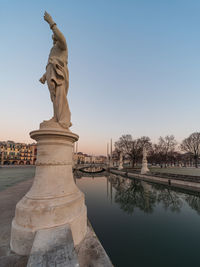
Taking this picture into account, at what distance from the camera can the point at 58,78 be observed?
3270mm

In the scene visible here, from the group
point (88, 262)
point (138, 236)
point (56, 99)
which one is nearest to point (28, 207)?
point (88, 262)

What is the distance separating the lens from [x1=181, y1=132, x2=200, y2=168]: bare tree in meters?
40.5

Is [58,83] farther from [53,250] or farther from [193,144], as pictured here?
[193,144]

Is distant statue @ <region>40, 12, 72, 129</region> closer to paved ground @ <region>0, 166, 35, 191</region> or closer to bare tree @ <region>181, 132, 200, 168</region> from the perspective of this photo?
paved ground @ <region>0, 166, 35, 191</region>

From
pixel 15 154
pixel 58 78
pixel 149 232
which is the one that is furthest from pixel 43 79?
pixel 15 154

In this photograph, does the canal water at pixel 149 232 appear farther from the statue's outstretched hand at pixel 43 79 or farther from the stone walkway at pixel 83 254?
the statue's outstretched hand at pixel 43 79

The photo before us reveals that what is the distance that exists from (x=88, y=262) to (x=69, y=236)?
0.53 metres

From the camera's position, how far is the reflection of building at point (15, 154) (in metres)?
56.6

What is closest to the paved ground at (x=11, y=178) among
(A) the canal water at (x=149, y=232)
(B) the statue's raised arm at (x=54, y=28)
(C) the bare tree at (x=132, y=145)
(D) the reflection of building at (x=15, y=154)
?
(A) the canal water at (x=149, y=232)

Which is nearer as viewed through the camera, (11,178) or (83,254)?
(83,254)

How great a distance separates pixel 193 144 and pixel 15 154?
77.8m

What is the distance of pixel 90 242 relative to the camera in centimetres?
259

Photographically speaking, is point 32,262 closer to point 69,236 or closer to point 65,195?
point 69,236

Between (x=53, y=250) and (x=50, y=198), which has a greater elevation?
(x=50, y=198)
